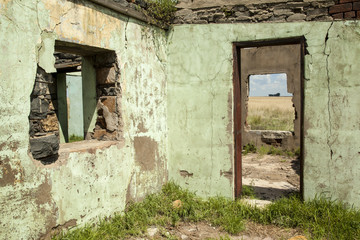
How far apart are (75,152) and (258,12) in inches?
123

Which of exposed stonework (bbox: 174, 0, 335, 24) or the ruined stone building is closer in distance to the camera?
the ruined stone building

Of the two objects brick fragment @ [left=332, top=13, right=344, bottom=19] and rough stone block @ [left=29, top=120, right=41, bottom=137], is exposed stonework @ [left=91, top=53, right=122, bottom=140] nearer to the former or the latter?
rough stone block @ [left=29, top=120, right=41, bottom=137]

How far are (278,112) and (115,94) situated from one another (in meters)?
18.5

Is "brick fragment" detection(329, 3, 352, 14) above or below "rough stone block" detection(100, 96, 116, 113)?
above

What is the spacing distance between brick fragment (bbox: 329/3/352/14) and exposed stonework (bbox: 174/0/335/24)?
0.16ft

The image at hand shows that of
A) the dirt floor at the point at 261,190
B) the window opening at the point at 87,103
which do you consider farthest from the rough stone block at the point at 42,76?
the dirt floor at the point at 261,190

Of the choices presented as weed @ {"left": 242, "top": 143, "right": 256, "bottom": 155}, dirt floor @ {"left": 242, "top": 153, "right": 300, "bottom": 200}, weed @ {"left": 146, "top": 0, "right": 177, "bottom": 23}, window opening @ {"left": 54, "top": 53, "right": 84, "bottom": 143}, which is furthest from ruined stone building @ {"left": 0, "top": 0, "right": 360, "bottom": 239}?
weed @ {"left": 242, "top": 143, "right": 256, "bottom": 155}

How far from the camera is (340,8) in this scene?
378cm

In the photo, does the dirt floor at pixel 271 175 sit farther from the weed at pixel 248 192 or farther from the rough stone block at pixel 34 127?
the rough stone block at pixel 34 127

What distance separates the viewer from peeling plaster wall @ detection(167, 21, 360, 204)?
3746 millimetres

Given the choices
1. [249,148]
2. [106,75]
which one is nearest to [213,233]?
[106,75]

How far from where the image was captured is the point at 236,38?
13.7 feet

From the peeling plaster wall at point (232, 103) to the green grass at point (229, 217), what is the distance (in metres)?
0.25

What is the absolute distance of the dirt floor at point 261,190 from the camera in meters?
3.41
